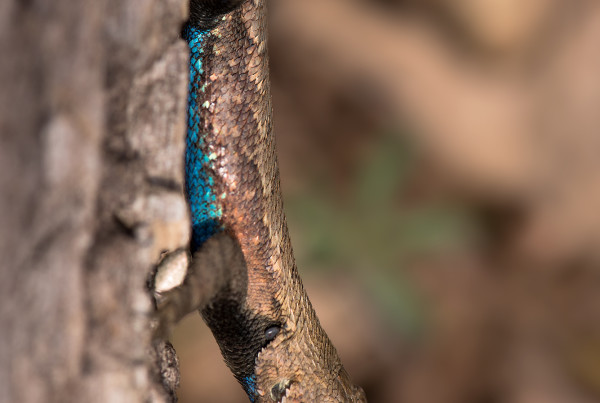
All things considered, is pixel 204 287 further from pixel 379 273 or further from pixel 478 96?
pixel 478 96

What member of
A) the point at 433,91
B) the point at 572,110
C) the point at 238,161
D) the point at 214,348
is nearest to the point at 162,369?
the point at 238,161

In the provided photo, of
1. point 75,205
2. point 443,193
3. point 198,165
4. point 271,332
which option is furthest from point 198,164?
point 443,193

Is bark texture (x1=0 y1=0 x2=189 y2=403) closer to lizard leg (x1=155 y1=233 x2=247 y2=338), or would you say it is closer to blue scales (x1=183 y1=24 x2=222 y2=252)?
lizard leg (x1=155 y1=233 x2=247 y2=338)

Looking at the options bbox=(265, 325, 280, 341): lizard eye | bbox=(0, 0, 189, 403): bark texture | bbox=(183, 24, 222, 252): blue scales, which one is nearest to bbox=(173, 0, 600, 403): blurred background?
bbox=(265, 325, 280, 341): lizard eye

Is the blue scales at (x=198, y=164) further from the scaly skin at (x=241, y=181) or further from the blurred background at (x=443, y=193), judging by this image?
the blurred background at (x=443, y=193)

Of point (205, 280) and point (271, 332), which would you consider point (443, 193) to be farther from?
point (205, 280)

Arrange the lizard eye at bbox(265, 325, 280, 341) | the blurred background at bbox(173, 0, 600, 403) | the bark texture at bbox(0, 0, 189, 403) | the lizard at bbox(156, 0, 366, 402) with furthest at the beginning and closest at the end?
the blurred background at bbox(173, 0, 600, 403), the lizard eye at bbox(265, 325, 280, 341), the lizard at bbox(156, 0, 366, 402), the bark texture at bbox(0, 0, 189, 403)

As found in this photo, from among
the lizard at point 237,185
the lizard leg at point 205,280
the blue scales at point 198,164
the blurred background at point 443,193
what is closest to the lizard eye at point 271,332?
the lizard at point 237,185
